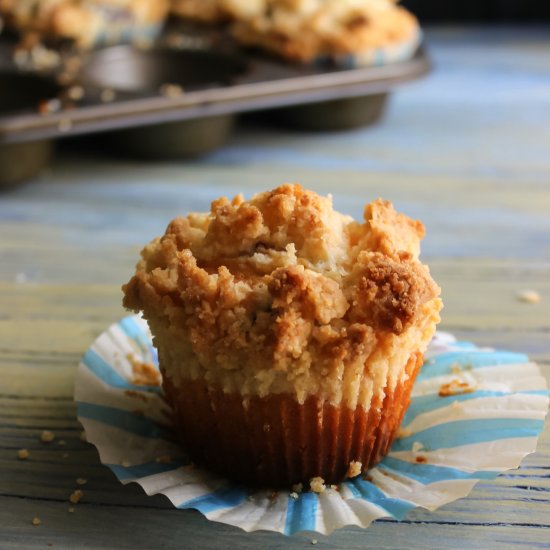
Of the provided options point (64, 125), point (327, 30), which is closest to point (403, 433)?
point (64, 125)

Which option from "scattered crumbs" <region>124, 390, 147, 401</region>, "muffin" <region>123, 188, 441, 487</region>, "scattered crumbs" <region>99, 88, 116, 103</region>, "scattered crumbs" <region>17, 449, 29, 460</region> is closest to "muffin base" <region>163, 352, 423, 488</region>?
"muffin" <region>123, 188, 441, 487</region>

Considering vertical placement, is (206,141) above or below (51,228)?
above

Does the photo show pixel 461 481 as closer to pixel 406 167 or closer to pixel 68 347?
pixel 68 347

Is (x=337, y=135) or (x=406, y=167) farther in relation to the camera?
(x=337, y=135)

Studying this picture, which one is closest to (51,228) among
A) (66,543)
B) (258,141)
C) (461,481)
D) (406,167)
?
(258,141)

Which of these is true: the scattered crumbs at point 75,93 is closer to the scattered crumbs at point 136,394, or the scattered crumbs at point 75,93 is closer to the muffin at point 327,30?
the muffin at point 327,30

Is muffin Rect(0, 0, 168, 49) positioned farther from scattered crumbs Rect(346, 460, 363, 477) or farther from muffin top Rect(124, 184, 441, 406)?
scattered crumbs Rect(346, 460, 363, 477)
